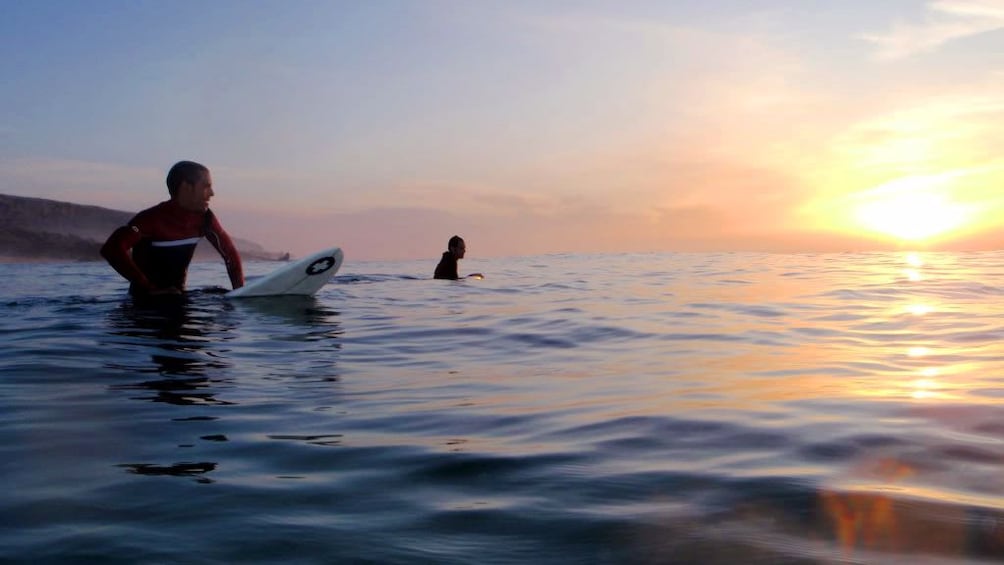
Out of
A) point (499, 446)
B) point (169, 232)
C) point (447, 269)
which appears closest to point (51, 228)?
point (447, 269)

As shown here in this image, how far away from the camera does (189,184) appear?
31.9 ft

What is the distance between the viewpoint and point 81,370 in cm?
520

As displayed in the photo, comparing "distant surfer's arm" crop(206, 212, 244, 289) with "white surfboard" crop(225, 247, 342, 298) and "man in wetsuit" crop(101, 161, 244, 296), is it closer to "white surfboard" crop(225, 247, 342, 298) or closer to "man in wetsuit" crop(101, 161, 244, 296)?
"man in wetsuit" crop(101, 161, 244, 296)

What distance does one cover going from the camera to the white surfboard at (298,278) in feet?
36.6

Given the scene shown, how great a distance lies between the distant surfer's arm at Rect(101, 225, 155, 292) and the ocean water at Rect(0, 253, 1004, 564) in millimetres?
1776

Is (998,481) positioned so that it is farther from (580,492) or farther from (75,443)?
(75,443)

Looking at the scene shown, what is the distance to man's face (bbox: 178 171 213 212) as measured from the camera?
974cm

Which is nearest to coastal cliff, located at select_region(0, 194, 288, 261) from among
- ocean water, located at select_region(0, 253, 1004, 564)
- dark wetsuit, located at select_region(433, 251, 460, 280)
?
dark wetsuit, located at select_region(433, 251, 460, 280)

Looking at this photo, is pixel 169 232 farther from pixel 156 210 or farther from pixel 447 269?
pixel 447 269

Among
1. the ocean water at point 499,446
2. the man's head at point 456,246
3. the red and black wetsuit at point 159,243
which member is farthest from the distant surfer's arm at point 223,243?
the man's head at point 456,246

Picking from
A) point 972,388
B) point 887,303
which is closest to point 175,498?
point 972,388

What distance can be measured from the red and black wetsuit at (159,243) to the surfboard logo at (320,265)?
5.29 feet

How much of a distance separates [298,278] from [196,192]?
7.82ft

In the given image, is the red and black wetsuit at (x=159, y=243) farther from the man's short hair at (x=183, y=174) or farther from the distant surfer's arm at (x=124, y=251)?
the man's short hair at (x=183, y=174)
